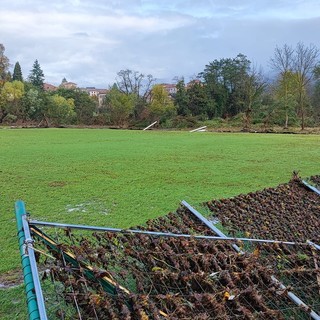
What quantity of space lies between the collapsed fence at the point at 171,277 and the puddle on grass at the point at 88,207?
69.1 inches

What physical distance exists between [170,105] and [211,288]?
78.7 ft

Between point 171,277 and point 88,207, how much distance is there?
249 centimetres

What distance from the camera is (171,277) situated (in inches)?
67.6

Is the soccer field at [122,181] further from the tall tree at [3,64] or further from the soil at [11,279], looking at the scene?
the tall tree at [3,64]

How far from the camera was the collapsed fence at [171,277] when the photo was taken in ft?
4.75

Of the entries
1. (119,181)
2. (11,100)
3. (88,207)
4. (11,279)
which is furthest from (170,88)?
(11,279)

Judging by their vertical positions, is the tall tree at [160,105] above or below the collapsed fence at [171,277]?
above

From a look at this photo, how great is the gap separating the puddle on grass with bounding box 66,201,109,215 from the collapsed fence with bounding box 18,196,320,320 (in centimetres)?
176

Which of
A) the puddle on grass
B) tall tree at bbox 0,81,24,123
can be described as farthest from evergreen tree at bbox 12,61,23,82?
the puddle on grass

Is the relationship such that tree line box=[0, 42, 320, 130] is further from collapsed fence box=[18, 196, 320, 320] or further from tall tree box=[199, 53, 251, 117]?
collapsed fence box=[18, 196, 320, 320]

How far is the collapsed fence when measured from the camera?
1.45 m

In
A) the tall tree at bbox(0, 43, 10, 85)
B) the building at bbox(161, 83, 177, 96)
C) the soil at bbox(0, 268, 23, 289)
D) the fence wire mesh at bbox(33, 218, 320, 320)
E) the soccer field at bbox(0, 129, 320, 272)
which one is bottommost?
the soccer field at bbox(0, 129, 320, 272)

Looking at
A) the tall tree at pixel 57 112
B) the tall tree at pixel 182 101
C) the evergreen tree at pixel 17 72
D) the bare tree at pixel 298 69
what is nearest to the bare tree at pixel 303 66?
the bare tree at pixel 298 69

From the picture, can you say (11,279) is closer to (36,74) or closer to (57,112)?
(57,112)
